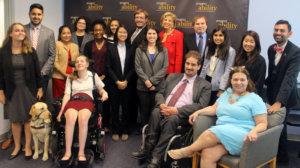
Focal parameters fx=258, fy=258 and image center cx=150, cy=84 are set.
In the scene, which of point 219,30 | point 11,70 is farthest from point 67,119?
point 219,30

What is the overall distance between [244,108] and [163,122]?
2.77 feet

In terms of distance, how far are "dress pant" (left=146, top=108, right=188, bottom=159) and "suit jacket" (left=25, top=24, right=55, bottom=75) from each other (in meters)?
1.67

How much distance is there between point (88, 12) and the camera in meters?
4.60

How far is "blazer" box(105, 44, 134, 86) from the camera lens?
357cm

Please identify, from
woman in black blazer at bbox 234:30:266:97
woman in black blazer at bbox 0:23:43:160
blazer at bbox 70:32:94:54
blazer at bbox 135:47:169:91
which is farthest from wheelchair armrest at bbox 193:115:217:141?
blazer at bbox 70:32:94:54

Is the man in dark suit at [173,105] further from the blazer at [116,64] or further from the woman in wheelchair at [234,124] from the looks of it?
the blazer at [116,64]

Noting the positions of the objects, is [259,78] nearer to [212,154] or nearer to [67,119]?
[212,154]

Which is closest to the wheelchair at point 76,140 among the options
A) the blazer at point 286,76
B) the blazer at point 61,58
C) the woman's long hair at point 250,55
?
the blazer at point 61,58

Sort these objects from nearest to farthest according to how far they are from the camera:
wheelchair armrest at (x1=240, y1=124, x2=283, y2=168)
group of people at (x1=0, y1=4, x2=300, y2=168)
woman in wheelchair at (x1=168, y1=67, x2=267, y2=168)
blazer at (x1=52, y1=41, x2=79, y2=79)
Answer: wheelchair armrest at (x1=240, y1=124, x2=283, y2=168), woman in wheelchair at (x1=168, y1=67, x2=267, y2=168), group of people at (x1=0, y1=4, x2=300, y2=168), blazer at (x1=52, y1=41, x2=79, y2=79)

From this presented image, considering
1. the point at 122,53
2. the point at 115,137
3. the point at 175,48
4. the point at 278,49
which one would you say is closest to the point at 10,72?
the point at 122,53

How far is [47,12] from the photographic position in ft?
14.3

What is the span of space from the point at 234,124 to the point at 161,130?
0.78m

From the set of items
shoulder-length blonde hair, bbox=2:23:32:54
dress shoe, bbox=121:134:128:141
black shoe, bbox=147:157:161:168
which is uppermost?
shoulder-length blonde hair, bbox=2:23:32:54

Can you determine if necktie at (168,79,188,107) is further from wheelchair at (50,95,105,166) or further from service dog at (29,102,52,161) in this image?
service dog at (29,102,52,161)
